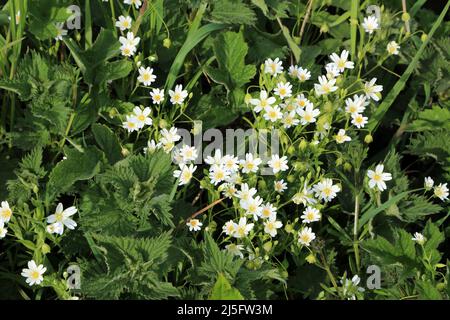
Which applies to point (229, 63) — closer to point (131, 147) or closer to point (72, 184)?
point (131, 147)

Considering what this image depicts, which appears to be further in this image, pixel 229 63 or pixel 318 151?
pixel 229 63

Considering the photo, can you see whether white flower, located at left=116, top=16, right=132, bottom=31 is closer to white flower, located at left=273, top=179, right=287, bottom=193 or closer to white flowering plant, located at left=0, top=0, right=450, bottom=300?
white flowering plant, located at left=0, top=0, right=450, bottom=300

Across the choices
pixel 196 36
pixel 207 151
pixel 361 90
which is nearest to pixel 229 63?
pixel 196 36

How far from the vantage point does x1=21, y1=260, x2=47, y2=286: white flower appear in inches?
79.7

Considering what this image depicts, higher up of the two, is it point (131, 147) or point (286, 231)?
point (131, 147)

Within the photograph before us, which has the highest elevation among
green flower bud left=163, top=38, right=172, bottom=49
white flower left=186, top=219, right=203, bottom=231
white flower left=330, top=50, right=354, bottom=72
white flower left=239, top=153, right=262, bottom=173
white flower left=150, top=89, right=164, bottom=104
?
green flower bud left=163, top=38, right=172, bottom=49

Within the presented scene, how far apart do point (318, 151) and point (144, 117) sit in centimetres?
56

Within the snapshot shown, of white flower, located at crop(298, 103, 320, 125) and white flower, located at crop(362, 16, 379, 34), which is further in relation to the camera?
white flower, located at crop(362, 16, 379, 34)

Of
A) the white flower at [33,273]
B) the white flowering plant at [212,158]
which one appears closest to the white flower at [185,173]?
the white flowering plant at [212,158]

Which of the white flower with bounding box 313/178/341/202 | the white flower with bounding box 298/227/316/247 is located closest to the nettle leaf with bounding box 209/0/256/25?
the white flower with bounding box 313/178/341/202

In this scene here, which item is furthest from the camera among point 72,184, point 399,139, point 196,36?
point 399,139

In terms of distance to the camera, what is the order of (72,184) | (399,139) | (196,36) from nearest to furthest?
(72,184) → (196,36) → (399,139)

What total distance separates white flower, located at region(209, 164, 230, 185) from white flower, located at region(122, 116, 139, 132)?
0.28 meters

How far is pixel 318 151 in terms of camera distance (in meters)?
2.23
